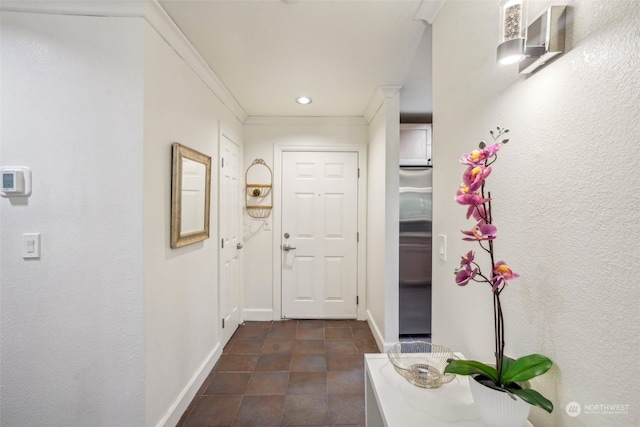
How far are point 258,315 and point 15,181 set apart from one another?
259 centimetres

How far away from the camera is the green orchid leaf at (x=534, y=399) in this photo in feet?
2.17

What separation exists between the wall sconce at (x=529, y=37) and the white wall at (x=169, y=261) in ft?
5.12

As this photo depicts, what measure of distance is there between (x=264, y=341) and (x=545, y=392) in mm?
2578

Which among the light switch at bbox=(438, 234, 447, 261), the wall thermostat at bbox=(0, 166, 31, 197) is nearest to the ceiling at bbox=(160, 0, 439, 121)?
the wall thermostat at bbox=(0, 166, 31, 197)

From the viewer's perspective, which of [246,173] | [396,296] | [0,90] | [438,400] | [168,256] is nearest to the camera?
[438,400]

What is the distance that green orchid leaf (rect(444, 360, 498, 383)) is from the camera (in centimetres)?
78

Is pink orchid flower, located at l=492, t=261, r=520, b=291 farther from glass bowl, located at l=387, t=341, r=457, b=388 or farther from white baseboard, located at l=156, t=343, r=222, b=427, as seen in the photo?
white baseboard, located at l=156, t=343, r=222, b=427

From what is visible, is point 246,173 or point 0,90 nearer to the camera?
point 0,90

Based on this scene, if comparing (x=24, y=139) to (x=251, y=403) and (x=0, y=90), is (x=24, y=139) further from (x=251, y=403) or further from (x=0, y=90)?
(x=251, y=403)

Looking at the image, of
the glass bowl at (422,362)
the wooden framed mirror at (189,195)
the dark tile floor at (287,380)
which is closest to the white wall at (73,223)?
the wooden framed mirror at (189,195)

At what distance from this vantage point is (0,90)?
1358 mm

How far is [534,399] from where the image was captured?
2.23 feet

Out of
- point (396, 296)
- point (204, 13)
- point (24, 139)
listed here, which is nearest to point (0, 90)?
point (24, 139)

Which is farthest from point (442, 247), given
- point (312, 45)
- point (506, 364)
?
point (312, 45)
